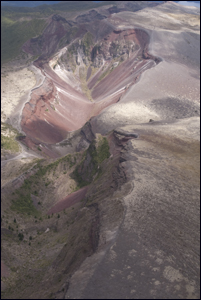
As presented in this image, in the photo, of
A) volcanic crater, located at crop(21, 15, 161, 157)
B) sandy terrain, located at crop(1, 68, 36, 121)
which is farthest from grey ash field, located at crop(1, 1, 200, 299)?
volcanic crater, located at crop(21, 15, 161, 157)

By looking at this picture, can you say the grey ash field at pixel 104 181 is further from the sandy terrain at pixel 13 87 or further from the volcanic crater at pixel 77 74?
the volcanic crater at pixel 77 74

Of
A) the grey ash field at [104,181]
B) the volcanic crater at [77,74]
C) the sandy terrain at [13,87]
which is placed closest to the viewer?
the grey ash field at [104,181]

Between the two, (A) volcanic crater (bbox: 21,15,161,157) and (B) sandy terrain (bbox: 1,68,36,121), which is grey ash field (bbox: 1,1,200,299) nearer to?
(B) sandy terrain (bbox: 1,68,36,121)

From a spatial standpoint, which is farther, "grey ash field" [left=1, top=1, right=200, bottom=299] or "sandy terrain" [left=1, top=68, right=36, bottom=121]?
"sandy terrain" [left=1, top=68, right=36, bottom=121]

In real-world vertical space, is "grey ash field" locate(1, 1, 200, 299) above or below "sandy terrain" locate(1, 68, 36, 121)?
above

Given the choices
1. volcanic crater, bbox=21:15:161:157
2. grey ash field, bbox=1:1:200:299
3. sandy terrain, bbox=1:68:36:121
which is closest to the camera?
grey ash field, bbox=1:1:200:299

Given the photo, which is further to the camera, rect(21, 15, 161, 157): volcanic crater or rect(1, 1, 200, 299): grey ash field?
rect(21, 15, 161, 157): volcanic crater

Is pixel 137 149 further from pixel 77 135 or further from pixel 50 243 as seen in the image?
pixel 77 135

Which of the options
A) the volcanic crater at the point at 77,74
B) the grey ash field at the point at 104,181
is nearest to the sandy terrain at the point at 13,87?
the grey ash field at the point at 104,181

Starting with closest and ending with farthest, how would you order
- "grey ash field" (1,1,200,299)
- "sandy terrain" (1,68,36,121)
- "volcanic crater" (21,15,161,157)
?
"grey ash field" (1,1,200,299), "sandy terrain" (1,68,36,121), "volcanic crater" (21,15,161,157)
